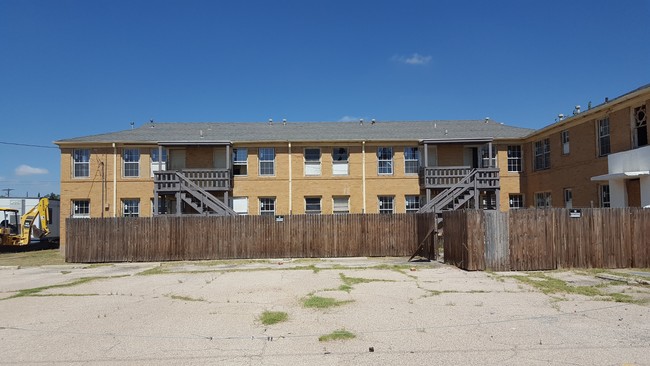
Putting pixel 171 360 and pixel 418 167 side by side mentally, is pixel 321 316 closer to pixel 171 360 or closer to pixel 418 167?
pixel 171 360

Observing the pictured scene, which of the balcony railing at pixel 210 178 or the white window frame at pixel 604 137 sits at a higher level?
the white window frame at pixel 604 137

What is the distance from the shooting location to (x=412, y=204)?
2845cm

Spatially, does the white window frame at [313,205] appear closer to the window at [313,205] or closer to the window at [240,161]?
the window at [313,205]

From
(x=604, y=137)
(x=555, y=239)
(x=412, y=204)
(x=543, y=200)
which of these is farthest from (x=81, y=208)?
(x=604, y=137)

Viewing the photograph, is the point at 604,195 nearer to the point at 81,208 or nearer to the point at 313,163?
the point at 313,163

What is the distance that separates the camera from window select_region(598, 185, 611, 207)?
21.7m

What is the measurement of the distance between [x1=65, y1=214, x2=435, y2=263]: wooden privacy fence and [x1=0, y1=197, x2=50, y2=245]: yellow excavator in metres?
14.3

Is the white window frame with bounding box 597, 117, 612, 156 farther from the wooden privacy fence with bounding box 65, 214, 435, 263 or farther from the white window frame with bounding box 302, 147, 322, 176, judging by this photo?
the white window frame with bounding box 302, 147, 322, 176

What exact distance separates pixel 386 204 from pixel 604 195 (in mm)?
11250

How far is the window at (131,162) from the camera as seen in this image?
28.4m

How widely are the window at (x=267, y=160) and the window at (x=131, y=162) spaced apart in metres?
7.21

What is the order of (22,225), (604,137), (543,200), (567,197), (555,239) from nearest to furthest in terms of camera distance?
(555,239) → (604,137) → (567,197) → (543,200) → (22,225)

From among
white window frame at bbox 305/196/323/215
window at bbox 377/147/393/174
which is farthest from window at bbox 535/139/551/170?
white window frame at bbox 305/196/323/215

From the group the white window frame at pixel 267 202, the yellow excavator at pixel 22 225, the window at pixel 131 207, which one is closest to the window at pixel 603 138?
the white window frame at pixel 267 202
